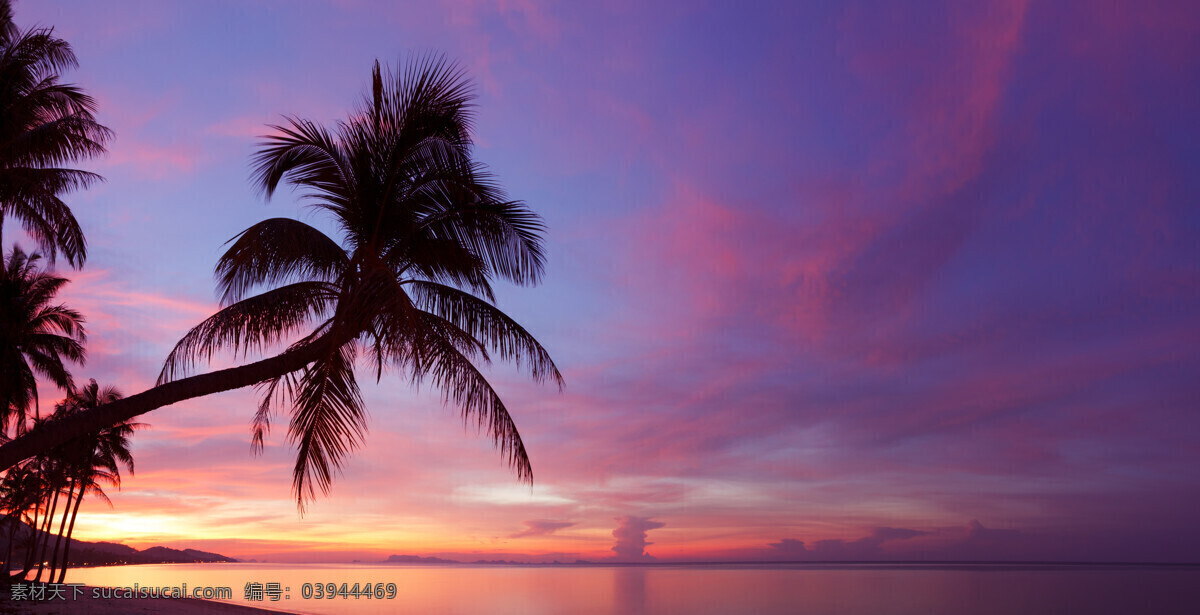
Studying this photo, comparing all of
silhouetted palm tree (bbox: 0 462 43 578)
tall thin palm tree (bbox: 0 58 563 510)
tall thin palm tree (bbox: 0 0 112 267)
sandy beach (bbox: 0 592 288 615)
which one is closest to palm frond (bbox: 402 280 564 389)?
tall thin palm tree (bbox: 0 58 563 510)

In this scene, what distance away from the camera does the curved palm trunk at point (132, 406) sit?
6359 millimetres

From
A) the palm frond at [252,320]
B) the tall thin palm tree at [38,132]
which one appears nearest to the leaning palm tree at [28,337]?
the tall thin palm tree at [38,132]

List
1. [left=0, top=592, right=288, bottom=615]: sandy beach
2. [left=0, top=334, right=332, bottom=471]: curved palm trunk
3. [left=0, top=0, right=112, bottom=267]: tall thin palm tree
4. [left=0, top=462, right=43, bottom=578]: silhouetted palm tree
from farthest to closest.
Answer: [left=0, top=462, right=43, bottom=578]: silhouetted palm tree, [left=0, top=592, right=288, bottom=615]: sandy beach, [left=0, top=0, right=112, bottom=267]: tall thin palm tree, [left=0, top=334, right=332, bottom=471]: curved palm trunk

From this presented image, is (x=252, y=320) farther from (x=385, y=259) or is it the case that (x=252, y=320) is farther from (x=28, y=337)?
(x=28, y=337)

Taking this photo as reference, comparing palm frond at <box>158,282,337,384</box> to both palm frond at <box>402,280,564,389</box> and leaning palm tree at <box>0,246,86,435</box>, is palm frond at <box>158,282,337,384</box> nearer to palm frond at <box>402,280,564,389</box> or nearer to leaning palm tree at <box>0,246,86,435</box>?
palm frond at <box>402,280,564,389</box>

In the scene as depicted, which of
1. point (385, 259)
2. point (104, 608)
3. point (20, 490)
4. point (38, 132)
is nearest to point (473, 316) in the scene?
point (385, 259)

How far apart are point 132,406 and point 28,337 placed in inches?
755

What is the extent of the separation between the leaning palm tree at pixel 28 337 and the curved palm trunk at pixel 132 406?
13268 mm

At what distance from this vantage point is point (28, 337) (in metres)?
21.4

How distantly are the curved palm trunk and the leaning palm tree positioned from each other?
43.5 ft

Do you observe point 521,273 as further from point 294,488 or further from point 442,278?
point 294,488

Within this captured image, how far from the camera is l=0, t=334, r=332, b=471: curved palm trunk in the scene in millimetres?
6359

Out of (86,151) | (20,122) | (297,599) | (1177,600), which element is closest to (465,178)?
(20,122)

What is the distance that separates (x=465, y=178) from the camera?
870 cm
